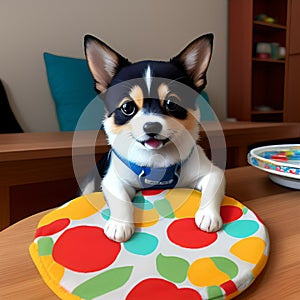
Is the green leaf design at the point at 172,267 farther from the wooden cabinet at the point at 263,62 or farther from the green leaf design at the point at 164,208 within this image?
the wooden cabinet at the point at 263,62

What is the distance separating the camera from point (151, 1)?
2.07 m

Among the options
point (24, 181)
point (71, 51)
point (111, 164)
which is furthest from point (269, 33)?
point (111, 164)

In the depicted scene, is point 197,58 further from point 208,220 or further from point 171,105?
point 208,220

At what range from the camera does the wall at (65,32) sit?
1666 millimetres

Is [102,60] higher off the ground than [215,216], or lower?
higher

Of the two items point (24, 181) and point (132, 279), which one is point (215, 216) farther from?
point (24, 181)

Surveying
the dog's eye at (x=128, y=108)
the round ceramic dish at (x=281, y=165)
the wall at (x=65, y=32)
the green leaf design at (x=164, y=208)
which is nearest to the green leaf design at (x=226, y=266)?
the green leaf design at (x=164, y=208)

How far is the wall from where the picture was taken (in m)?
1.67

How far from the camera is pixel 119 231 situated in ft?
1.34

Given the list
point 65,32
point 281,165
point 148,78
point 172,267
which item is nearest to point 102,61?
point 148,78

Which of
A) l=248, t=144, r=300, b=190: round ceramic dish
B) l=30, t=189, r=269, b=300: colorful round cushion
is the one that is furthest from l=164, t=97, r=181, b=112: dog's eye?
l=248, t=144, r=300, b=190: round ceramic dish

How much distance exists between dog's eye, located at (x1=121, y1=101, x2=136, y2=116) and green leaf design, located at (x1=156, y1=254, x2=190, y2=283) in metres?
0.18

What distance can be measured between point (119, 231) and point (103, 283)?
81mm

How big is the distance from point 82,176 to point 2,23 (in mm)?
1394
